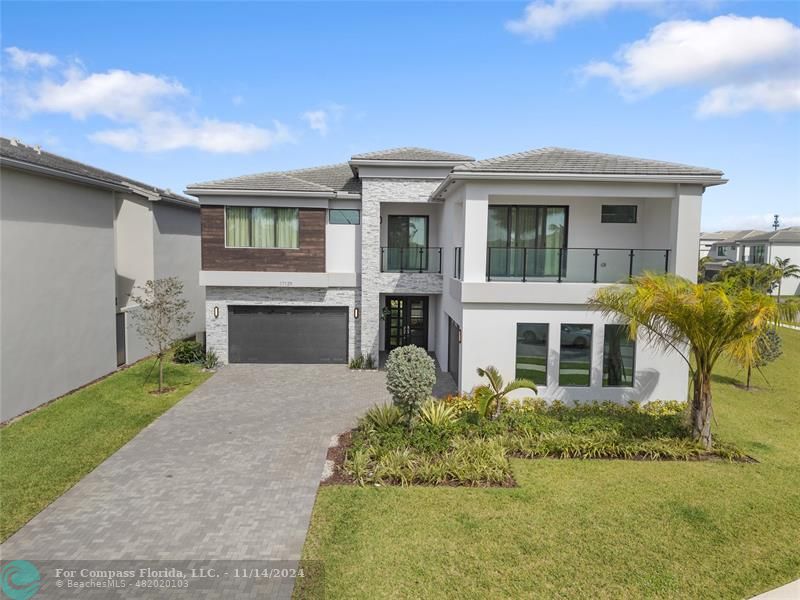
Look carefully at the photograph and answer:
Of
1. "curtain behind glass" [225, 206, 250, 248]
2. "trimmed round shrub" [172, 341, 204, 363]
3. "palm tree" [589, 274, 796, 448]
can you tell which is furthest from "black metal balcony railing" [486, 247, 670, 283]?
"trimmed round shrub" [172, 341, 204, 363]

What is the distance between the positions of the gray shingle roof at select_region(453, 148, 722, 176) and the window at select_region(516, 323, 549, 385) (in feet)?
12.8

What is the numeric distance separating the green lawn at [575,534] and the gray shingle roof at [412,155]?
36.6 ft

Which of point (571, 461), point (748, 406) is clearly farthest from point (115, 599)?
point (748, 406)

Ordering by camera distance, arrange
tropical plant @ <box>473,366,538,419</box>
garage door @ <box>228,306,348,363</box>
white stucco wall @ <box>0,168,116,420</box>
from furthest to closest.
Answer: garage door @ <box>228,306,348,363</box>
white stucco wall @ <box>0,168,116,420</box>
tropical plant @ <box>473,366,538,419</box>

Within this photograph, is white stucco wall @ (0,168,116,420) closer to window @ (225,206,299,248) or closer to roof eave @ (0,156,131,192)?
roof eave @ (0,156,131,192)

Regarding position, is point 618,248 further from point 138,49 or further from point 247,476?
point 138,49

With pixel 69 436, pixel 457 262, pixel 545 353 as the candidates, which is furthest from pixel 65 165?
pixel 545 353

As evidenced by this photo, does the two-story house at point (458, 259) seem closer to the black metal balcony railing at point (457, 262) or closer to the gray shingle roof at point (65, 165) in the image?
the black metal balcony railing at point (457, 262)

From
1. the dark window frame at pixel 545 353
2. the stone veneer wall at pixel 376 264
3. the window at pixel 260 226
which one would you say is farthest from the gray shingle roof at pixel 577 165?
the window at pixel 260 226

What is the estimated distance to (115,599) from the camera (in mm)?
6195

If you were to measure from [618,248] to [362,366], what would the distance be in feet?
30.1

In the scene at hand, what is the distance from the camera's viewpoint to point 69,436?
11.5 meters

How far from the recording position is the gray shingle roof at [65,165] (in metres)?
13.4

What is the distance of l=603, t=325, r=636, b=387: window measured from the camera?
1354 centimetres
